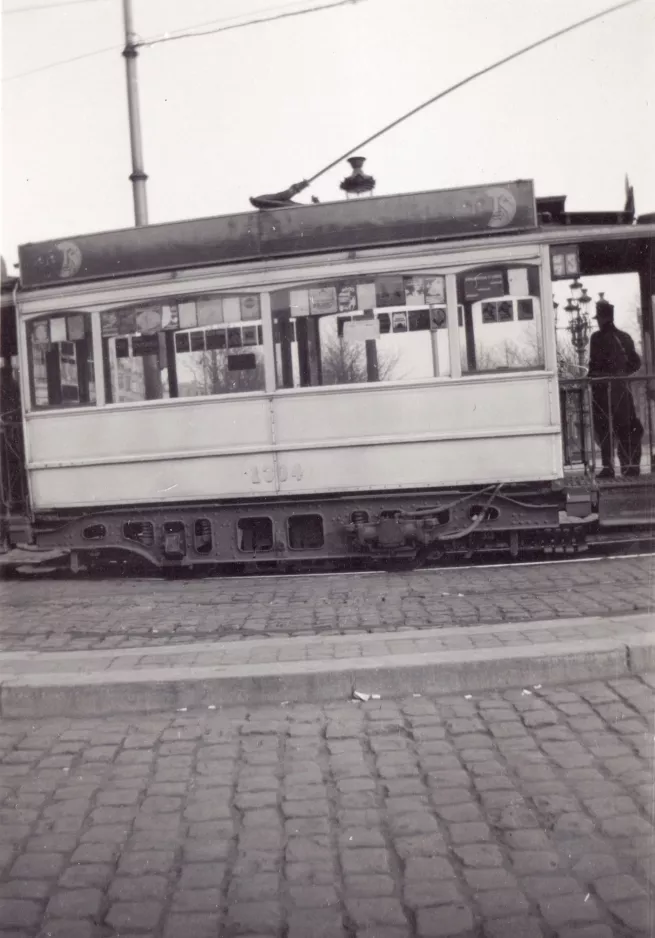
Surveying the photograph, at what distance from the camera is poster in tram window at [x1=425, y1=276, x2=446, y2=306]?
7273 millimetres

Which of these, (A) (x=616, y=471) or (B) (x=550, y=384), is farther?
(A) (x=616, y=471)

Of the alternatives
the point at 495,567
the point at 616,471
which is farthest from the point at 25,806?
the point at 616,471

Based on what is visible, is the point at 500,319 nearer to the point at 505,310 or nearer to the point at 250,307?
the point at 505,310

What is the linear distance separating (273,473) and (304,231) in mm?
2184

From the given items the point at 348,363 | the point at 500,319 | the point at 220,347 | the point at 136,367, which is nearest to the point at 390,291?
the point at 348,363

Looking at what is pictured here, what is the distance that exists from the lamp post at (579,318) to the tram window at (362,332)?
1.21 meters

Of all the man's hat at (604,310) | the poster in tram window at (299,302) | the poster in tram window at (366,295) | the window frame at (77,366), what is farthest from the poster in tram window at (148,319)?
the man's hat at (604,310)

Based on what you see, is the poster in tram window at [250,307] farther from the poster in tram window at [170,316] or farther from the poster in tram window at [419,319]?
the poster in tram window at [419,319]

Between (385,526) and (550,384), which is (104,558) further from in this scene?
(550,384)

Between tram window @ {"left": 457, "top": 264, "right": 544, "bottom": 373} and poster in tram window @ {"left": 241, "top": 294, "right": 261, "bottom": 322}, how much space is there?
1.81m

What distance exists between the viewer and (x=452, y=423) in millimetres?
7316

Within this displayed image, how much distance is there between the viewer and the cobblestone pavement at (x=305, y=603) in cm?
557

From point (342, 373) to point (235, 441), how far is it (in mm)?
1158

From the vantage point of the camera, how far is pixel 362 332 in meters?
7.38
